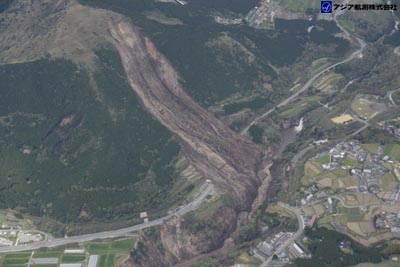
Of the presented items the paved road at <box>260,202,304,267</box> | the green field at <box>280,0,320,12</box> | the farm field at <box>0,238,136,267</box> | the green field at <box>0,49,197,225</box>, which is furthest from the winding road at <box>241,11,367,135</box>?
the farm field at <box>0,238,136,267</box>

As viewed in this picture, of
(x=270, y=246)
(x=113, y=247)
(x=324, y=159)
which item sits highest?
(x=324, y=159)

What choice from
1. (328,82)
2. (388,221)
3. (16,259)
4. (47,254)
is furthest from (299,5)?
(16,259)

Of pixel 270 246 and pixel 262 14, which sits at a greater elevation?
pixel 262 14

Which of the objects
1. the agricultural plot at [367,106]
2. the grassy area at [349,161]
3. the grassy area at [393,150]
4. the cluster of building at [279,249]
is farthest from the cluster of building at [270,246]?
the agricultural plot at [367,106]

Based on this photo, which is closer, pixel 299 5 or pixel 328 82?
pixel 328 82

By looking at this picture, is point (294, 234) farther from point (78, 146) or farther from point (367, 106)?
point (78, 146)

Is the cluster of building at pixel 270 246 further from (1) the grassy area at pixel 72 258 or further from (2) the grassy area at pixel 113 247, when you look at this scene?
(1) the grassy area at pixel 72 258

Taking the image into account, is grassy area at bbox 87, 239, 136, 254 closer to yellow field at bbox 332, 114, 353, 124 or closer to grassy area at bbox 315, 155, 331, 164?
grassy area at bbox 315, 155, 331, 164
